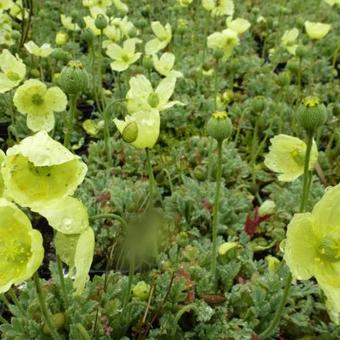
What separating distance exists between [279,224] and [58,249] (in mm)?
1200

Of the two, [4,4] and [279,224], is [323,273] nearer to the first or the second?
[279,224]

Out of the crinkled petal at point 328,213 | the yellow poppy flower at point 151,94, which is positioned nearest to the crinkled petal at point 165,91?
the yellow poppy flower at point 151,94

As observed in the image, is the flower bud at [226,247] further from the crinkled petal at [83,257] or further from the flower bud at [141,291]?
the crinkled petal at [83,257]

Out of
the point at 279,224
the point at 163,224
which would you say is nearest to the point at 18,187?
the point at 163,224

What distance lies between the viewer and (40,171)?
115 centimetres

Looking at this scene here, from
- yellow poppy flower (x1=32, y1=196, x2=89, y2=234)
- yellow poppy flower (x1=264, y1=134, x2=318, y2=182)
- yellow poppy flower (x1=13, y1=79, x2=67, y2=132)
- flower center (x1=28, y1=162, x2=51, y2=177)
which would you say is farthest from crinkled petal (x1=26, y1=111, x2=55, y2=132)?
yellow poppy flower (x1=32, y1=196, x2=89, y2=234)

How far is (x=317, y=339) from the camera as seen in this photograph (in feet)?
5.52

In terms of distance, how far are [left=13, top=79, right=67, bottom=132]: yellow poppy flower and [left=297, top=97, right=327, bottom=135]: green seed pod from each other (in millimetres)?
1121

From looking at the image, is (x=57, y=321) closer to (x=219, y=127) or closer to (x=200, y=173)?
(x=219, y=127)

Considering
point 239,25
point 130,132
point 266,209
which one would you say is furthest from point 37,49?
point 130,132

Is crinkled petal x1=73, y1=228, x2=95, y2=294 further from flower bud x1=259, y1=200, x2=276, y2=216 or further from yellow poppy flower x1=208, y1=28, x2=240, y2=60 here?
yellow poppy flower x1=208, y1=28, x2=240, y2=60

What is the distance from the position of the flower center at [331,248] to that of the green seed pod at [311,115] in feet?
0.76

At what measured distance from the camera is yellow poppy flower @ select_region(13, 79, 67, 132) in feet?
6.85

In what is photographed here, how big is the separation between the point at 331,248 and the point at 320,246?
0.08ft
